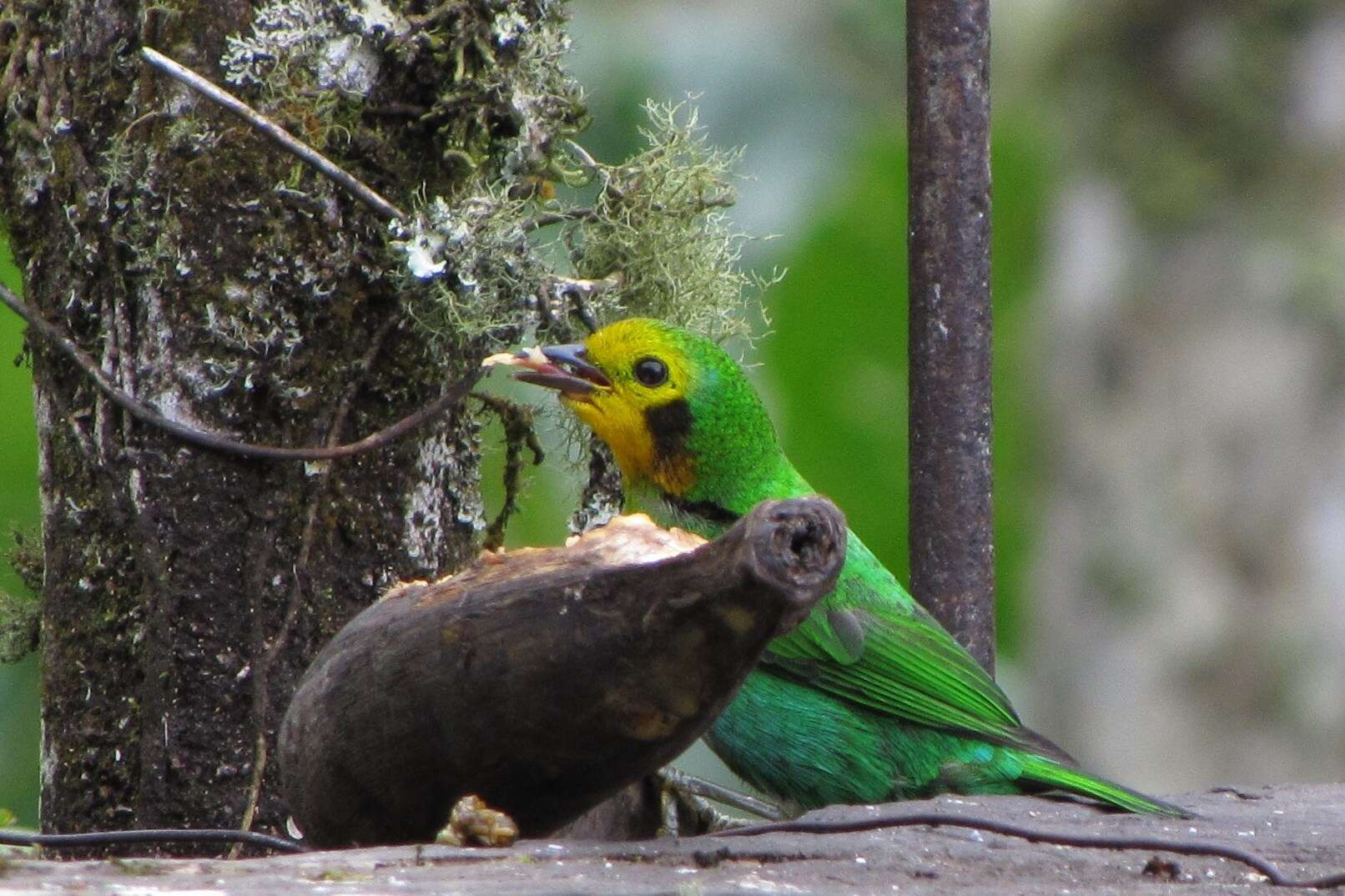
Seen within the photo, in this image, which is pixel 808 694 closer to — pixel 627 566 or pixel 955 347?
pixel 955 347

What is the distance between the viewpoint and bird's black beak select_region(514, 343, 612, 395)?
Answer: 10.9 ft

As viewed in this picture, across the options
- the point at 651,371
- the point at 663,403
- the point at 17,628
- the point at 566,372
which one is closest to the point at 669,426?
the point at 663,403

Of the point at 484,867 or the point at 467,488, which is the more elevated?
the point at 467,488

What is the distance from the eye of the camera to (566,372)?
3.39m

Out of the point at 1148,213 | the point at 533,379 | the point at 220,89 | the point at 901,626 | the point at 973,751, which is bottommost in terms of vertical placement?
the point at 973,751

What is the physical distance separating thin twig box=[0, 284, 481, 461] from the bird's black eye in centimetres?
72

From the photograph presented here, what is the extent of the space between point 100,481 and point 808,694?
157cm

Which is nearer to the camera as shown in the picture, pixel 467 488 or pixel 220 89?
pixel 220 89

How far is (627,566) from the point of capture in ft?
6.12

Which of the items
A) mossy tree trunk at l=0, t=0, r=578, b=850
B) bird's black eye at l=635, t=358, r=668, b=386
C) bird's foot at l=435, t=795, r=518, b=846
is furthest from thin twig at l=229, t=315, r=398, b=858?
bird's foot at l=435, t=795, r=518, b=846

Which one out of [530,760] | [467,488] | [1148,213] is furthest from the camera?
[1148,213]

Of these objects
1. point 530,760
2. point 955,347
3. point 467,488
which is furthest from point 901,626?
point 530,760

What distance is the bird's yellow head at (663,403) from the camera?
3.42 meters

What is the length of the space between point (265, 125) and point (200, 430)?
18.4 inches
